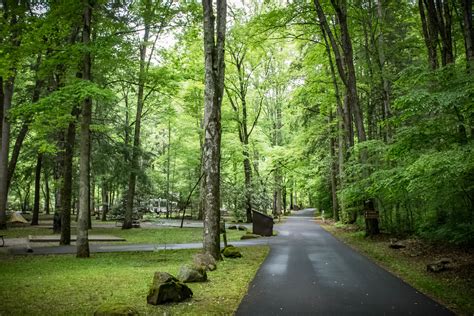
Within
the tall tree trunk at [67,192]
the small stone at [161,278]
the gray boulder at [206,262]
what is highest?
the tall tree trunk at [67,192]

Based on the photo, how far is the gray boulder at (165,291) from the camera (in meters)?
6.20

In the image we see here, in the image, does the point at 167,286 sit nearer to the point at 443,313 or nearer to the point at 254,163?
the point at 443,313

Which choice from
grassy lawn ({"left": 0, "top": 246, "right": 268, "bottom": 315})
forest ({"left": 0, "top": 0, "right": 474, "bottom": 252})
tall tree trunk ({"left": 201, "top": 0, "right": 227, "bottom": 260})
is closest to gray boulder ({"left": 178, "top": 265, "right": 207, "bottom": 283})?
grassy lawn ({"left": 0, "top": 246, "right": 268, "bottom": 315})

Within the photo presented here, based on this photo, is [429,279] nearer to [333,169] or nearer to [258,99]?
[333,169]

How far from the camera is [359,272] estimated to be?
8.98 m

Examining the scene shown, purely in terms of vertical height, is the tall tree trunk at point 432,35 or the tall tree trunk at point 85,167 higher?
the tall tree trunk at point 432,35

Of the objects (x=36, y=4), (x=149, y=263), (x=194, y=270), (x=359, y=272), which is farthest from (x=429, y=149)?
(x=36, y=4)

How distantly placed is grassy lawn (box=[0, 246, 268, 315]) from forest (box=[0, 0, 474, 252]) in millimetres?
1916

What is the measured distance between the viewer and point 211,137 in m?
11.2

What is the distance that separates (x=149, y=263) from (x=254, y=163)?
69.6 ft

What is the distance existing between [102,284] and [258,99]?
92.3ft

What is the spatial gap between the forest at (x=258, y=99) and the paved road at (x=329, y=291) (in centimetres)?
226

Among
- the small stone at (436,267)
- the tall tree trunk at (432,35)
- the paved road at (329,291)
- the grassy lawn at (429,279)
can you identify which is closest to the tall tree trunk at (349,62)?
the tall tree trunk at (432,35)

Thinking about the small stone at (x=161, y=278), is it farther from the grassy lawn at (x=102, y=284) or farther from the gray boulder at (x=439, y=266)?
the gray boulder at (x=439, y=266)
